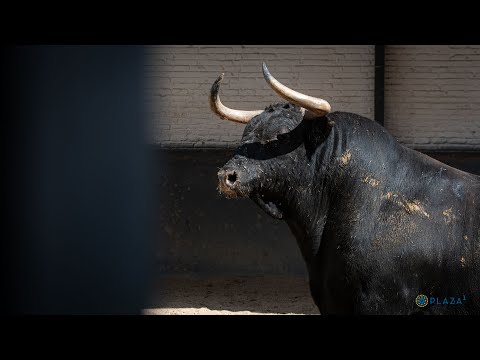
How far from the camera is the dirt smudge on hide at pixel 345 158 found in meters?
4.79

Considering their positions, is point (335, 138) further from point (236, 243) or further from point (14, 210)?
point (236, 243)

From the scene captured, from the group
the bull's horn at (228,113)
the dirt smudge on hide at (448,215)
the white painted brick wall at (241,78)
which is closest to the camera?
the dirt smudge on hide at (448,215)

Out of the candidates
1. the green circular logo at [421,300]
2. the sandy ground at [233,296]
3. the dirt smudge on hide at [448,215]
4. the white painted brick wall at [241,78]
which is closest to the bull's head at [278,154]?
the dirt smudge on hide at [448,215]

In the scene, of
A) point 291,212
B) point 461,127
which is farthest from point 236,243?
point 291,212

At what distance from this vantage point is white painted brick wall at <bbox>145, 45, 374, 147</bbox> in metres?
9.53

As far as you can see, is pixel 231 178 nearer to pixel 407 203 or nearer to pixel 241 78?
pixel 407 203

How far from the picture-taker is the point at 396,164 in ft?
15.7

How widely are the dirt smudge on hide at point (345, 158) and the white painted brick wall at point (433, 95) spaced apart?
4.80 metres

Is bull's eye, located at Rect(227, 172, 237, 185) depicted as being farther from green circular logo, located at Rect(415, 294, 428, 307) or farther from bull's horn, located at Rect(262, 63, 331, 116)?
green circular logo, located at Rect(415, 294, 428, 307)

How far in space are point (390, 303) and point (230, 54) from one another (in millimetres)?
5583

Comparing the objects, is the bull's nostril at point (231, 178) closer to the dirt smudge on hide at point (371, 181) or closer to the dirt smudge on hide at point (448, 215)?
the dirt smudge on hide at point (371, 181)

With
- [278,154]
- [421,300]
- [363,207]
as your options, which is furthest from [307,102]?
[421,300]

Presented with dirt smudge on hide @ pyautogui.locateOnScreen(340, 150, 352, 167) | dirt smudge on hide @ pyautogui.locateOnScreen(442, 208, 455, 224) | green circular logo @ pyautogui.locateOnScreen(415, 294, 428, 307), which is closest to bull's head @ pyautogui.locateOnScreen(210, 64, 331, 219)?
Answer: dirt smudge on hide @ pyautogui.locateOnScreen(340, 150, 352, 167)
